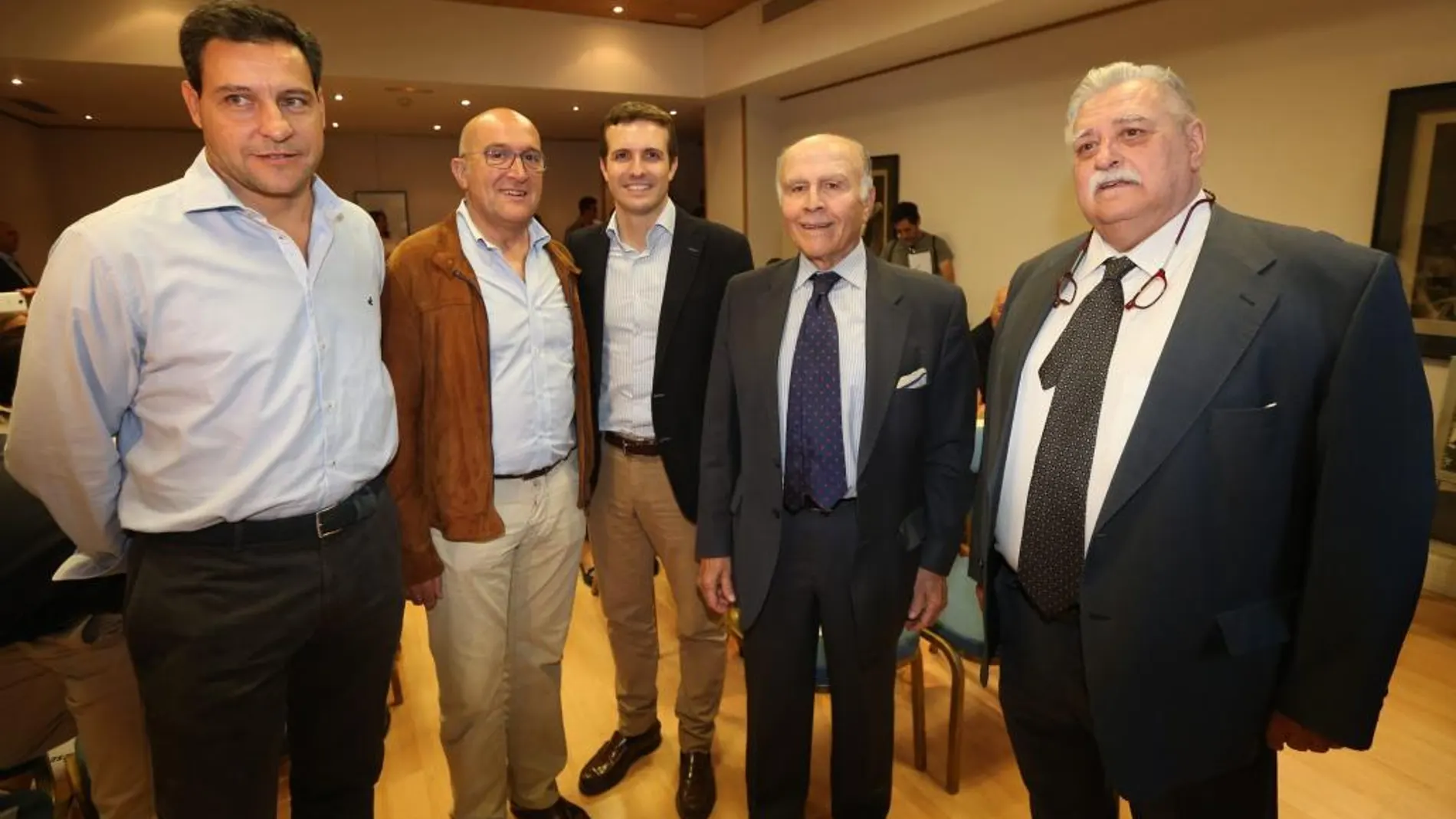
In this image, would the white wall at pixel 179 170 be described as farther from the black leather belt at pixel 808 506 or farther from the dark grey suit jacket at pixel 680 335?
the black leather belt at pixel 808 506

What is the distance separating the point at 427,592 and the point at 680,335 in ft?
3.05

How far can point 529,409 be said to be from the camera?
1.93 meters

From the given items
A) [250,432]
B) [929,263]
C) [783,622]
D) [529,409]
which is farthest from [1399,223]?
[250,432]

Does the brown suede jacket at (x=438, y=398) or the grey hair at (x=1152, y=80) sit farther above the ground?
the grey hair at (x=1152, y=80)

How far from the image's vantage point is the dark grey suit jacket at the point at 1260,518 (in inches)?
45.7

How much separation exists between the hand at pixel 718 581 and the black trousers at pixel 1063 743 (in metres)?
0.65

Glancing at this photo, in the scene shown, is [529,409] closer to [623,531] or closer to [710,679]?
[623,531]

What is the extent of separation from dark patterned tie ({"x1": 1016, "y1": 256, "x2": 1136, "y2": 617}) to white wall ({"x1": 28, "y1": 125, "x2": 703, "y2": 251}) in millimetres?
8751

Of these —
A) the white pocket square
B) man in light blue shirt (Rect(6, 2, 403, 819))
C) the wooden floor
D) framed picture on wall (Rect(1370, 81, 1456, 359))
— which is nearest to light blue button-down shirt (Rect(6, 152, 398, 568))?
man in light blue shirt (Rect(6, 2, 403, 819))

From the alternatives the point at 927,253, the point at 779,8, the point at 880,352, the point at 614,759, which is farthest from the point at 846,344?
the point at 779,8

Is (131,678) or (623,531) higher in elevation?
(623,531)

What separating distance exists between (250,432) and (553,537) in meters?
0.83

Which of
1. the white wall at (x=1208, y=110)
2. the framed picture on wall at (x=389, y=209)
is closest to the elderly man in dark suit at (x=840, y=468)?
the white wall at (x=1208, y=110)

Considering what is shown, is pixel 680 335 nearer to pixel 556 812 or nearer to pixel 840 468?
pixel 840 468
